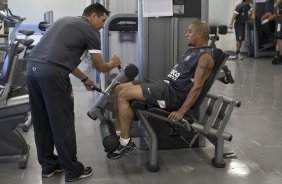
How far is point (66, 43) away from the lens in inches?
114

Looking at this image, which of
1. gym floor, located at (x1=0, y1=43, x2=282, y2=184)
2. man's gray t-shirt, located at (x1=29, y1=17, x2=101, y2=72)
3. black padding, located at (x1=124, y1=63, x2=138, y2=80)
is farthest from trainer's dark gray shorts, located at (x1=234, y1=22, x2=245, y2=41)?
man's gray t-shirt, located at (x1=29, y1=17, x2=101, y2=72)

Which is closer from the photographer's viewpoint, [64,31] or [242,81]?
[64,31]

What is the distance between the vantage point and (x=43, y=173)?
10.5 ft

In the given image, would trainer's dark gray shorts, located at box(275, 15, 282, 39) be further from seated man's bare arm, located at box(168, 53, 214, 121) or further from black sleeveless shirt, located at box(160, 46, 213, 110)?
seated man's bare arm, located at box(168, 53, 214, 121)

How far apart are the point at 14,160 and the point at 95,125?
132cm

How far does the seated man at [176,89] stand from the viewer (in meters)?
3.27

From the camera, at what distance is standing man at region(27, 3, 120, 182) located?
2877 mm

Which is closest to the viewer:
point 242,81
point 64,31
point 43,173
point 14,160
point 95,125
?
point 64,31

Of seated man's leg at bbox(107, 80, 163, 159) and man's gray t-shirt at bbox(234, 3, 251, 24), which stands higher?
man's gray t-shirt at bbox(234, 3, 251, 24)

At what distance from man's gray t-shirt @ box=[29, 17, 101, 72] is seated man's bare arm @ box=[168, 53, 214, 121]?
862 millimetres

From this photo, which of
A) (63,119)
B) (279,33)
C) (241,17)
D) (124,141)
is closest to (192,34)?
(124,141)

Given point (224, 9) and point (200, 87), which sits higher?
point (224, 9)

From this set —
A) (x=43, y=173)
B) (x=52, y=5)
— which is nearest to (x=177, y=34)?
(x=43, y=173)

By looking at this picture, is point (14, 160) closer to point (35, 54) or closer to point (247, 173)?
point (35, 54)
